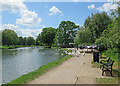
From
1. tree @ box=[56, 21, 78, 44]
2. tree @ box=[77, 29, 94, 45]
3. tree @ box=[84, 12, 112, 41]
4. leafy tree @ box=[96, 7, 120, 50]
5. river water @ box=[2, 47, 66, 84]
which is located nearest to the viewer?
leafy tree @ box=[96, 7, 120, 50]

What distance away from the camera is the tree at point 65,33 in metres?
60.5

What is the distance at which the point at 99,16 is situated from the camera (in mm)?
27312

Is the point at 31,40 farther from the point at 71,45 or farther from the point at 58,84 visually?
the point at 58,84

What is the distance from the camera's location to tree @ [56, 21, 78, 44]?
60.5 m

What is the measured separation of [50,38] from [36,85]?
243 feet

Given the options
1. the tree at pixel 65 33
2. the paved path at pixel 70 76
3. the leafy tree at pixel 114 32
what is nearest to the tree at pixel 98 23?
the leafy tree at pixel 114 32

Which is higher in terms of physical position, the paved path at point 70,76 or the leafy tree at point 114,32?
the leafy tree at point 114,32

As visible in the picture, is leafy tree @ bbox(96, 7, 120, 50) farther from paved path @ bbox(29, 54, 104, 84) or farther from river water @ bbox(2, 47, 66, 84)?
river water @ bbox(2, 47, 66, 84)

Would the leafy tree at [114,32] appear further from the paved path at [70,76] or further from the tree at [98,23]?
the tree at [98,23]

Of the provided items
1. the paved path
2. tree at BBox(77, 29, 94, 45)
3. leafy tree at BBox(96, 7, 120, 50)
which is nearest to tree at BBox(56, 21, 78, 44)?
tree at BBox(77, 29, 94, 45)

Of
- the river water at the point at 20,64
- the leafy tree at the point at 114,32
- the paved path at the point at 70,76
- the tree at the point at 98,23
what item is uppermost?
the tree at the point at 98,23

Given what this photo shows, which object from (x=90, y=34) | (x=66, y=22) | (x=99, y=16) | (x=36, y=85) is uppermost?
(x=66, y=22)

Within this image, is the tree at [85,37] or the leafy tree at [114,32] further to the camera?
the tree at [85,37]

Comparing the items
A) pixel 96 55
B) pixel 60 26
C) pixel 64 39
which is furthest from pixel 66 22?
pixel 96 55
